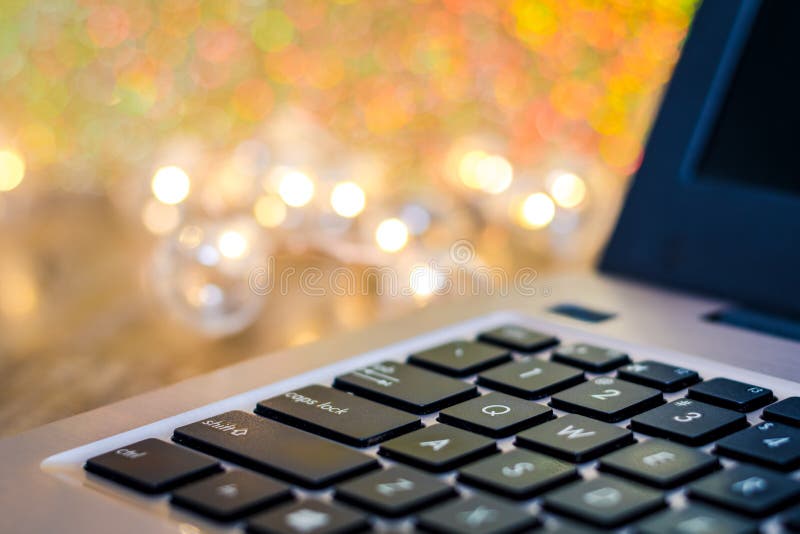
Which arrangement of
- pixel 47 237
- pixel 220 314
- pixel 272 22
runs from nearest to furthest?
pixel 220 314
pixel 47 237
pixel 272 22

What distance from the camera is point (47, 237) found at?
776 mm

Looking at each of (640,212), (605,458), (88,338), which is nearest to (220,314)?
(88,338)

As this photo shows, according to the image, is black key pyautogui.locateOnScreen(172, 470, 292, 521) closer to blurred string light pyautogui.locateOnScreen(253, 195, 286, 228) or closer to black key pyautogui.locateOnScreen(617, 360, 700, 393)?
black key pyautogui.locateOnScreen(617, 360, 700, 393)

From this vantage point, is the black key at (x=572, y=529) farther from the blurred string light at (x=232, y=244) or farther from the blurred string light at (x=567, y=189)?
the blurred string light at (x=567, y=189)

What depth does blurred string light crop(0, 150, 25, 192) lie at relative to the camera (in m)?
0.78

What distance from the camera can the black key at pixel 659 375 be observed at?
0.30 meters

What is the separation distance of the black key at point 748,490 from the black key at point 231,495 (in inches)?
3.6

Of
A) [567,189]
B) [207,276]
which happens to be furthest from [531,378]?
[567,189]

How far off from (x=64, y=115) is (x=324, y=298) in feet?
1.38

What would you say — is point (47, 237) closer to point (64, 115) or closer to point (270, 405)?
point (64, 115)

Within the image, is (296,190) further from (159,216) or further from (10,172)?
(10,172)

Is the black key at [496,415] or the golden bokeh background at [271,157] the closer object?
the black key at [496,415]

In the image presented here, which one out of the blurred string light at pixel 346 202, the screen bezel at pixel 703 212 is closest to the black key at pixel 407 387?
the screen bezel at pixel 703 212

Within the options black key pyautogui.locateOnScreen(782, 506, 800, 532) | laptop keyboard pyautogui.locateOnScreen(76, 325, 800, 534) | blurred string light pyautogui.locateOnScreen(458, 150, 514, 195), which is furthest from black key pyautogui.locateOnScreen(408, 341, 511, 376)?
blurred string light pyautogui.locateOnScreen(458, 150, 514, 195)
